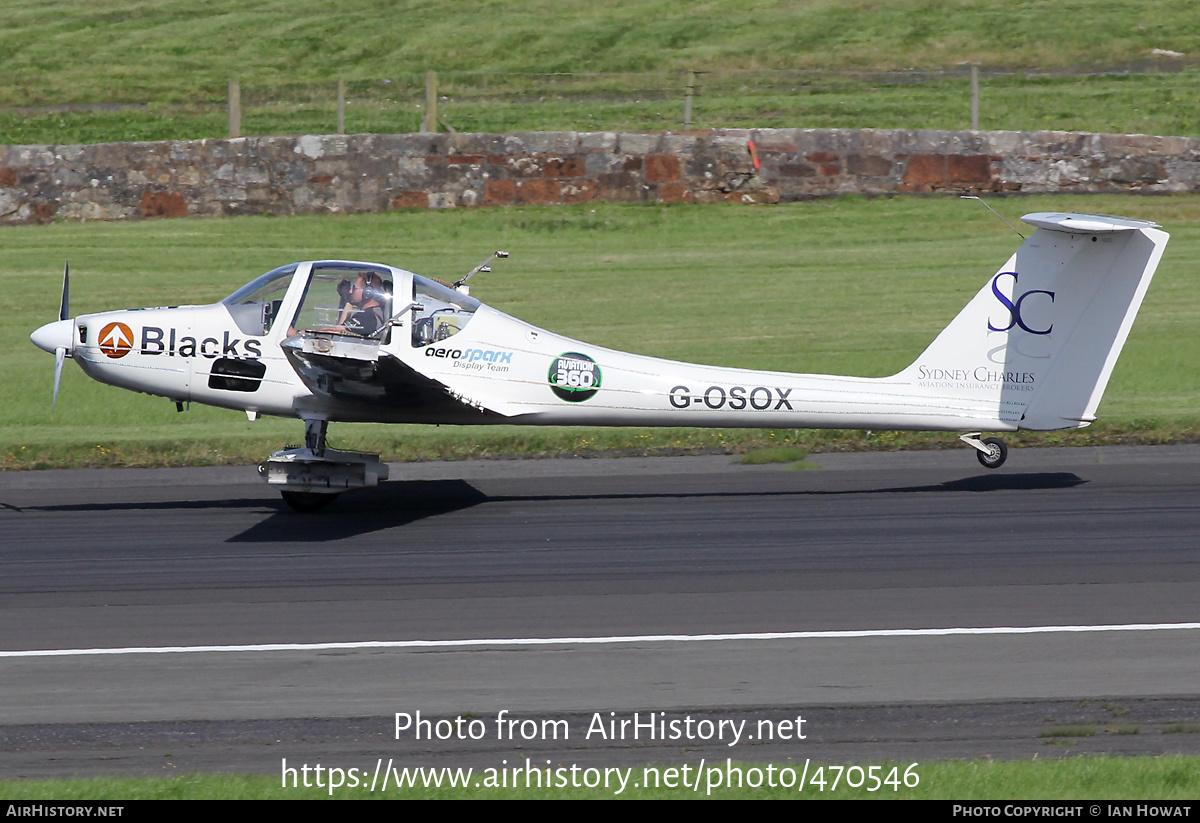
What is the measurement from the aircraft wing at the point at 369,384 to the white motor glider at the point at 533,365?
0.02 meters

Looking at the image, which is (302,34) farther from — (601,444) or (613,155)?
(601,444)

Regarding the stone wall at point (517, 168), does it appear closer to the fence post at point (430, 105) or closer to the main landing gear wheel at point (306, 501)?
the fence post at point (430, 105)

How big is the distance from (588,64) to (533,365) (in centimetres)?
2672

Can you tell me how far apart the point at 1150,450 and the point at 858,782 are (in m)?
9.07

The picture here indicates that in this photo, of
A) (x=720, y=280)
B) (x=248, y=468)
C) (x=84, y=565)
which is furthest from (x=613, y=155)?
(x=84, y=565)

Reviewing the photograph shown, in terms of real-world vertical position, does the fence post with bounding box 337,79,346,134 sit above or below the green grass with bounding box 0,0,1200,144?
below

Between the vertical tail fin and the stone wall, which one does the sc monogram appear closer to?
the vertical tail fin

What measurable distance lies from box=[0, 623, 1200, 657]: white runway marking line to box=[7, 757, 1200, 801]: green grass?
2.19m

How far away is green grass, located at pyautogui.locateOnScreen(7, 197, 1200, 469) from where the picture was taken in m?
14.8

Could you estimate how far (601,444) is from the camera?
48.5 ft

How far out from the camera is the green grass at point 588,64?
2853 centimetres

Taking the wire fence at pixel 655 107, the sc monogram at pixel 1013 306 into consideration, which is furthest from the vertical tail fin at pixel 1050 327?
the wire fence at pixel 655 107

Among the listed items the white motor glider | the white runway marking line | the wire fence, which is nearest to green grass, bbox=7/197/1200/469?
the white motor glider

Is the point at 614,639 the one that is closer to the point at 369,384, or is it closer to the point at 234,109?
the point at 369,384
